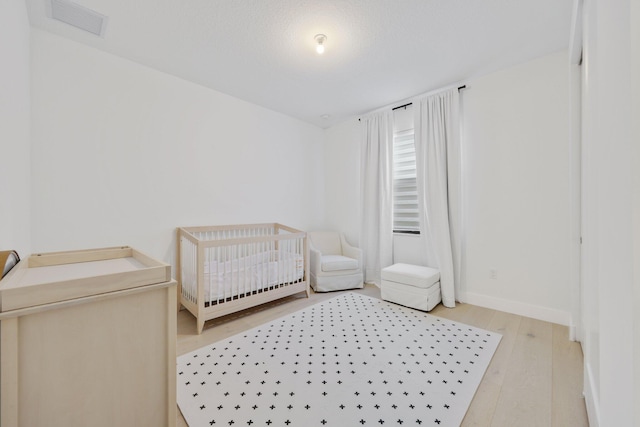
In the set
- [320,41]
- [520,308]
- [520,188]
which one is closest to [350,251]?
[520,308]

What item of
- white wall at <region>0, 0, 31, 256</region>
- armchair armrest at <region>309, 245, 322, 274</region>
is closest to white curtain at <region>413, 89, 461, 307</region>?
armchair armrest at <region>309, 245, 322, 274</region>

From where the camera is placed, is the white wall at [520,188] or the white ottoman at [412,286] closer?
the white wall at [520,188]

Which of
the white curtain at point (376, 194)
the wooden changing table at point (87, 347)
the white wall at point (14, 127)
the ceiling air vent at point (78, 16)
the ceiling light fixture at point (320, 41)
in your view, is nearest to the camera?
the wooden changing table at point (87, 347)

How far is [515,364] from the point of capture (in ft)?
5.75

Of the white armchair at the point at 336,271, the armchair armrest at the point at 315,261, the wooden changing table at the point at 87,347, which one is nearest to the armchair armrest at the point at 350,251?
the white armchair at the point at 336,271

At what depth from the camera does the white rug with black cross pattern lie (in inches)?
52.5

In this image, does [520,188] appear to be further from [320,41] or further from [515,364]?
[320,41]

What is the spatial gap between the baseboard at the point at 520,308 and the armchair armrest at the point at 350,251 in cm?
128

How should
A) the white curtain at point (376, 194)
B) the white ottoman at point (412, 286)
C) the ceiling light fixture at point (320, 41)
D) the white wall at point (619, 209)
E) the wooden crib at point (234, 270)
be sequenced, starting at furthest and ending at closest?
the white curtain at point (376, 194) < the white ottoman at point (412, 286) < the wooden crib at point (234, 270) < the ceiling light fixture at point (320, 41) < the white wall at point (619, 209)

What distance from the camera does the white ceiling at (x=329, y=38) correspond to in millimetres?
1777

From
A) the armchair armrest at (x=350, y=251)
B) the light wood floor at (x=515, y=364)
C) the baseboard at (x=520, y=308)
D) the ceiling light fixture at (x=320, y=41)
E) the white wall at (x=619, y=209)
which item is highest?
the ceiling light fixture at (x=320, y=41)

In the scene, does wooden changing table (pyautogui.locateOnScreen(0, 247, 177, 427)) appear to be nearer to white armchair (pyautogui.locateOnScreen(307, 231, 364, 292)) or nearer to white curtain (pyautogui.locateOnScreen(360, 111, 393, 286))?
white armchair (pyautogui.locateOnScreen(307, 231, 364, 292))

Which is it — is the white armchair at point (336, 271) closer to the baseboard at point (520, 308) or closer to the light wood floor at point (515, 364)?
the light wood floor at point (515, 364)

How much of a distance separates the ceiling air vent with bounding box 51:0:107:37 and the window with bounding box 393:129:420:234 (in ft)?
9.97
